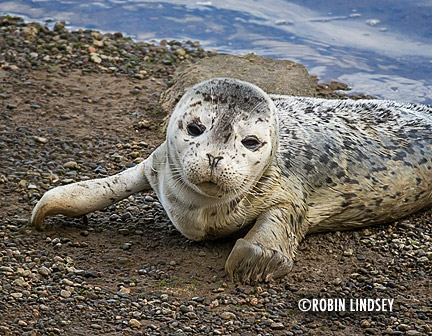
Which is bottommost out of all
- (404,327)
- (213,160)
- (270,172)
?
(404,327)

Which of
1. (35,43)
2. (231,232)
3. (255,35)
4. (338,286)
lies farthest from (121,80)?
(338,286)

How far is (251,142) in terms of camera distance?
200 inches

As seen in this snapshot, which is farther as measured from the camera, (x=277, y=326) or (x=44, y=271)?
(x=44, y=271)

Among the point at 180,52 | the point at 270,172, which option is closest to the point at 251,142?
the point at 270,172

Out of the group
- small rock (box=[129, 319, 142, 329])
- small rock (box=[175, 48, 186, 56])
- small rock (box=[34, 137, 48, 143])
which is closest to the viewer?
small rock (box=[129, 319, 142, 329])

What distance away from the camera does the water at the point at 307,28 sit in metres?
10.0

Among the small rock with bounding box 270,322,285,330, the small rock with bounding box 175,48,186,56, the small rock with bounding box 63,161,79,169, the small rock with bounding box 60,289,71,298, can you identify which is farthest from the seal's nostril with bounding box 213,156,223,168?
the small rock with bounding box 175,48,186,56

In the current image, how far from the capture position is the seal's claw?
16.9ft

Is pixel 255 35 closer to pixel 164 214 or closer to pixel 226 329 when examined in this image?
pixel 164 214

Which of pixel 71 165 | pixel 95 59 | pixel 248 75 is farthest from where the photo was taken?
pixel 95 59

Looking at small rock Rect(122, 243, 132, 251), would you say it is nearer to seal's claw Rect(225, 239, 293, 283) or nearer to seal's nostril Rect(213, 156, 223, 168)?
seal's claw Rect(225, 239, 293, 283)

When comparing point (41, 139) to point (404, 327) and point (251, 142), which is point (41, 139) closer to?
point (251, 142)

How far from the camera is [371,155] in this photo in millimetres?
6156

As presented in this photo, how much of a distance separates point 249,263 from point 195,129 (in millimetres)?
824
